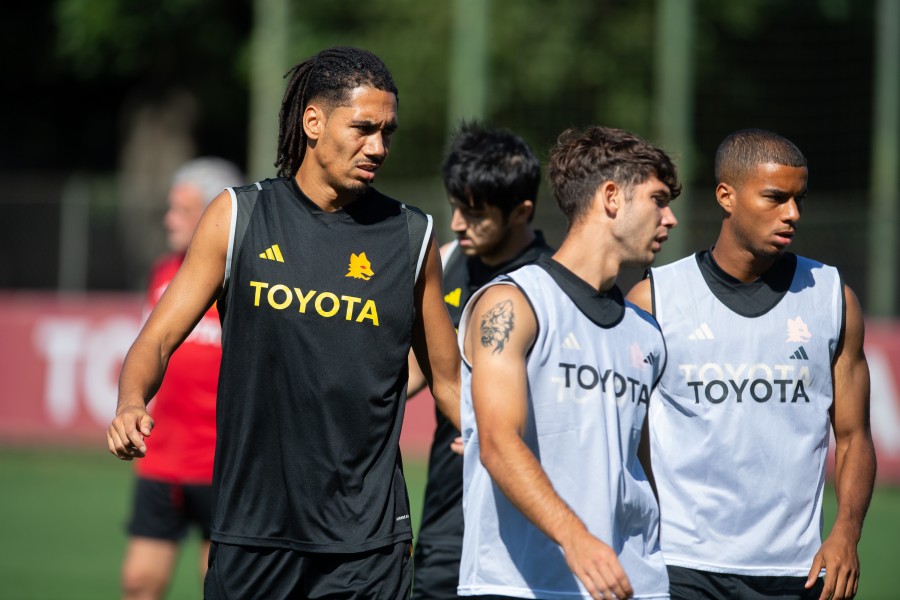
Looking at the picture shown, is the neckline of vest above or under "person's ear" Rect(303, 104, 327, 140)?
under

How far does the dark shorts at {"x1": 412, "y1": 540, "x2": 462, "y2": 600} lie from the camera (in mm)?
5449

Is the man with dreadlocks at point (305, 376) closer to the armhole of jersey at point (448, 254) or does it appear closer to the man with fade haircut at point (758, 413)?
the man with fade haircut at point (758, 413)

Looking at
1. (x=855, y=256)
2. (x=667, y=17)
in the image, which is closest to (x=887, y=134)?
(x=855, y=256)

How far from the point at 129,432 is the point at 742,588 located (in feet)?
7.24

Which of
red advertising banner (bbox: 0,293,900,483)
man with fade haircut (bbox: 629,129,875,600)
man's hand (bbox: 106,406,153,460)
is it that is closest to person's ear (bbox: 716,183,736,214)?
man with fade haircut (bbox: 629,129,875,600)

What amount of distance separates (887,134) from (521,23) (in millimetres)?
4416

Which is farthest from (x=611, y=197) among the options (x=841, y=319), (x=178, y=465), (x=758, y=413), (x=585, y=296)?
(x=178, y=465)

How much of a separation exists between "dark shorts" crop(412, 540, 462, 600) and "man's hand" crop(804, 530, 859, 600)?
1545 mm

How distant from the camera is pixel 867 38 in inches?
602

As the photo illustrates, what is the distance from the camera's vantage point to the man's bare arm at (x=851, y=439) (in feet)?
14.9

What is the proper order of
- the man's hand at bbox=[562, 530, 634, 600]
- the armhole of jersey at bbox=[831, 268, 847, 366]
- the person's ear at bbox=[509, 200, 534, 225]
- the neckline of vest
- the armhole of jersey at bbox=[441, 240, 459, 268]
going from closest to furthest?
the man's hand at bbox=[562, 530, 634, 600] < the neckline of vest < the armhole of jersey at bbox=[831, 268, 847, 366] < the person's ear at bbox=[509, 200, 534, 225] < the armhole of jersey at bbox=[441, 240, 459, 268]

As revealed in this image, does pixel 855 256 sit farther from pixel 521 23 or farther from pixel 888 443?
pixel 521 23

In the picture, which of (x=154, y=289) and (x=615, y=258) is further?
(x=154, y=289)

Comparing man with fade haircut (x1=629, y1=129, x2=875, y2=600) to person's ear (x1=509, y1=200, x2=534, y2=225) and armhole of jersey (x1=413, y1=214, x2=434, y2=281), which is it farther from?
person's ear (x1=509, y1=200, x2=534, y2=225)
